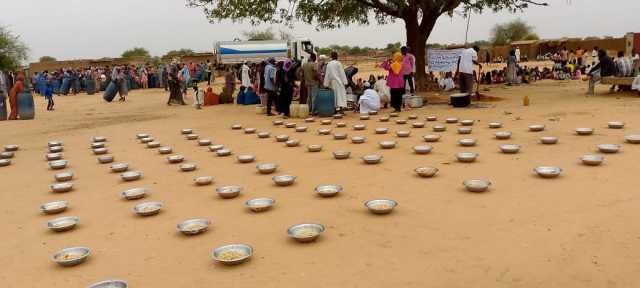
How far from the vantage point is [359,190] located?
4.73m

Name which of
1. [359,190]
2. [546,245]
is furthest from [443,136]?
[546,245]

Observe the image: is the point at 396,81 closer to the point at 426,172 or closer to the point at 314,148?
the point at 314,148

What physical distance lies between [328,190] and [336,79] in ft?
19.7

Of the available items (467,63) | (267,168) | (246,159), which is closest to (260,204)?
(267,168)

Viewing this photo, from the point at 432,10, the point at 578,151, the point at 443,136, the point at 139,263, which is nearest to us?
the point at 139,263

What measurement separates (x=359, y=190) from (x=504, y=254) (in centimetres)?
188

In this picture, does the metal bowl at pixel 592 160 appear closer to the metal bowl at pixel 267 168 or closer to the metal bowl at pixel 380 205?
the metal bowl at pixel 380 205

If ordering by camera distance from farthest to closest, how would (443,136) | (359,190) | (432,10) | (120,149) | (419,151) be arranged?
(432,10) → (120,149) → (443,136) → (419,151) → (359,190)

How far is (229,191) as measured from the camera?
4.72 m

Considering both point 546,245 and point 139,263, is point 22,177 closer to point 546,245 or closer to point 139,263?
point 139,263

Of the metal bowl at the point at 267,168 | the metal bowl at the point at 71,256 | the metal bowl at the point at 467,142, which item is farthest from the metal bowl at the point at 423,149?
the metal bowl at the point at 71,256

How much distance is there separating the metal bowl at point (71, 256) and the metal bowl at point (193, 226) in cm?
66

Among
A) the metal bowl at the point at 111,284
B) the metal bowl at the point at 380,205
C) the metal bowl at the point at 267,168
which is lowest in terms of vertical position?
the metal bowl at the point at 111,284

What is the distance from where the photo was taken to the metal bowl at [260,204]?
4.20 metres
